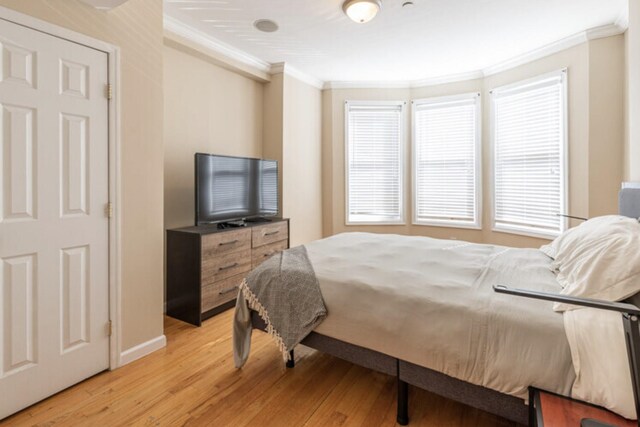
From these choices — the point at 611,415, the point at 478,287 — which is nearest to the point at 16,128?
the point at 478,287

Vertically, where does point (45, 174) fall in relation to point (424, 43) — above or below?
below

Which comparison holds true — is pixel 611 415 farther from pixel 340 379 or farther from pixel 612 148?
pixel 612 148

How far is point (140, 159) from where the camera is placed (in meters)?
2.36

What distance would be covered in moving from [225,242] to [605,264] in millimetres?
2754

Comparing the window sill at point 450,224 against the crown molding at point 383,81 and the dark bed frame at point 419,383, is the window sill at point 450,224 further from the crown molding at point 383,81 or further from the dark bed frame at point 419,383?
the dark bed frame at point 419,383

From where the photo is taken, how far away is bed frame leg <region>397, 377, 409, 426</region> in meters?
1.71

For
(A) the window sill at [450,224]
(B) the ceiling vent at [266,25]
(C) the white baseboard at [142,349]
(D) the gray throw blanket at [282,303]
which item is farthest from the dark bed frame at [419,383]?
(B) the ceiling vent at [266,25]

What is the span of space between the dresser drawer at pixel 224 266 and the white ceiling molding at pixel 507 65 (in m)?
3.06

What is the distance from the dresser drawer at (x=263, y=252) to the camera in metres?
3.55

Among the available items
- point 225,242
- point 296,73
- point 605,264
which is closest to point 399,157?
point 296,73

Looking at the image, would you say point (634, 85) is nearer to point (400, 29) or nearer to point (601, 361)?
point (400, 29)

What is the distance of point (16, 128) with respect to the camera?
1757mm

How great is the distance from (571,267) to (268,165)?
309cm

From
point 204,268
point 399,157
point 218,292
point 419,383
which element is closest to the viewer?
point 419,383
